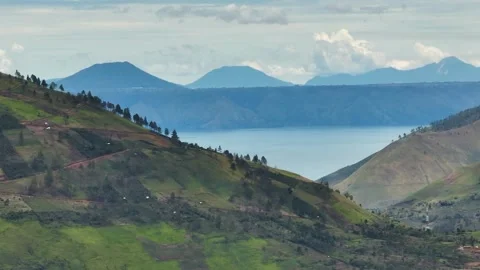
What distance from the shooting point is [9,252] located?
600ft

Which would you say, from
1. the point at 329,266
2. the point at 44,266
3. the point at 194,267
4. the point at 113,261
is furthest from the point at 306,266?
the point at 44,266

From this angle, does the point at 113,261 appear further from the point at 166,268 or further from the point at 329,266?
the point at 329,266

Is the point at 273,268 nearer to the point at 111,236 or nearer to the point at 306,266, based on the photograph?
the point at 306,266

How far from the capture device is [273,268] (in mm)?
195750

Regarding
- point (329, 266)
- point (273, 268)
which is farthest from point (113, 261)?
point (329, 266)

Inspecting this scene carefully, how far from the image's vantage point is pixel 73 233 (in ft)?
645

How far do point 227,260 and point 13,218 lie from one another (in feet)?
147

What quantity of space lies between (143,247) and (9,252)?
2877cm

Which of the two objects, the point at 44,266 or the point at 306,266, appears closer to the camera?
the point at 44,266

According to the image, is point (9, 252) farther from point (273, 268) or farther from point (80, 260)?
point (273, 268)

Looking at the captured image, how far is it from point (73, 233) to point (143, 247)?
14.7 m

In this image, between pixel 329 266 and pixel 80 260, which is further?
pixel 329 266

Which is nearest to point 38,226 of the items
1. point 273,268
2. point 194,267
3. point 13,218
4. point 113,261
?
point 13,218

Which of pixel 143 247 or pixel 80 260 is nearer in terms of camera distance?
pixel 80 260
